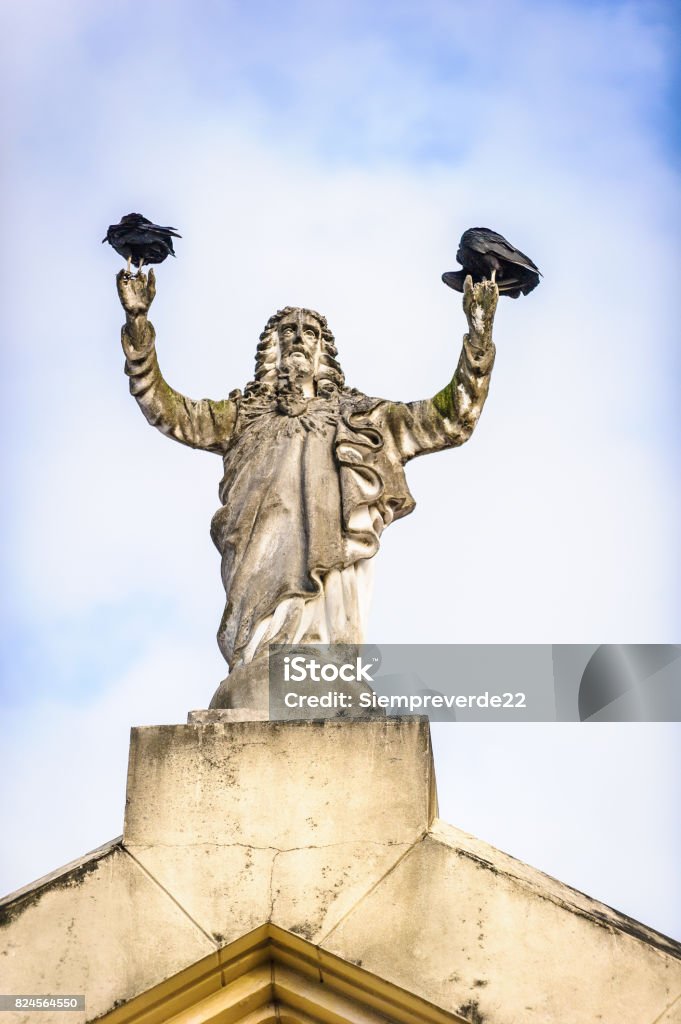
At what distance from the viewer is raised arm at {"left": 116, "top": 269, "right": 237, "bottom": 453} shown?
1039cm

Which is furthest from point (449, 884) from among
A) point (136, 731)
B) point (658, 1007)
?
point (136, 731)

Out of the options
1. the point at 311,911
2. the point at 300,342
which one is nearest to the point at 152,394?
the point at 300,342

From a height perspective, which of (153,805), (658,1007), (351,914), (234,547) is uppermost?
(234,547)

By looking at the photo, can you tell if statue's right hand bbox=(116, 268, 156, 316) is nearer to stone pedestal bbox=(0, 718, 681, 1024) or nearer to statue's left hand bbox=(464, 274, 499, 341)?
statue's left hand bbox=(464, 274, 499, 341)

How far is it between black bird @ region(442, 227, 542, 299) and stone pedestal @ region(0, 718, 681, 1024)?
345cm

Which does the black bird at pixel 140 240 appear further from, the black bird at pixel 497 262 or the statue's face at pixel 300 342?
the black bird at pixel 497 262

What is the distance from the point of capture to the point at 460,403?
1030cm

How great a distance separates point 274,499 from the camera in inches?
378

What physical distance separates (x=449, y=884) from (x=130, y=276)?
14.9 ft

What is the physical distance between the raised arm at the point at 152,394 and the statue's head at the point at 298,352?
0.51 metres

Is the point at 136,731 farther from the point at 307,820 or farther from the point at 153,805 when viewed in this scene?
the point at 307,820

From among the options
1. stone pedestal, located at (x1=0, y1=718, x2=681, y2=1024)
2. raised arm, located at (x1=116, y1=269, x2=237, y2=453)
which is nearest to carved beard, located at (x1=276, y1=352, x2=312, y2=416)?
raised arm, located at (x1=116, y1=269, x2=237, y2=453)

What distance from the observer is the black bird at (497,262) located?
10.4 metres

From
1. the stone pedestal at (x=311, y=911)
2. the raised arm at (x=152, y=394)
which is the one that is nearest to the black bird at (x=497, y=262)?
the raised arm at (x=152, y=394)
